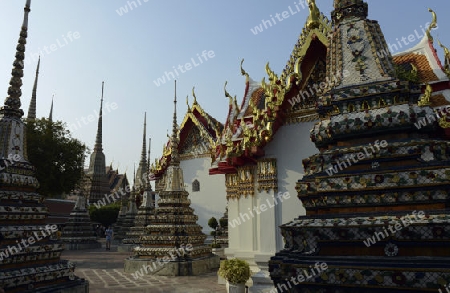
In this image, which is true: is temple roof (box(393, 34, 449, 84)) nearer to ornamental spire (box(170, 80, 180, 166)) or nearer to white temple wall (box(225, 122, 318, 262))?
white temple wall (box(225, 122, 318, 262))

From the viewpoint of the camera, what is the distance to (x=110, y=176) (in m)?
67.9

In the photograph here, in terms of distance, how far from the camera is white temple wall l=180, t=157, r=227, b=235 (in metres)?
27.0

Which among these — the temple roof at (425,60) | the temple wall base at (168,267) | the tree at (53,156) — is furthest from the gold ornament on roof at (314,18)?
the tree at (53,156)

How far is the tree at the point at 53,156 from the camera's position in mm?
21688

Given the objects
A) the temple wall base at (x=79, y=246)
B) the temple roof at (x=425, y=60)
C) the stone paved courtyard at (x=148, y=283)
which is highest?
the temple roof at (x=425, y=60)

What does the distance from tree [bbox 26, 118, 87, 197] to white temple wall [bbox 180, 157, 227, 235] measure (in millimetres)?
8027

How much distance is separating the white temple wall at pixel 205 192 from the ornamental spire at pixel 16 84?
2057 cm

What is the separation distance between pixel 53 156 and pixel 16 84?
662 inches

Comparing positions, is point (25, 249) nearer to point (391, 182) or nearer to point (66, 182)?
point (391, 182)

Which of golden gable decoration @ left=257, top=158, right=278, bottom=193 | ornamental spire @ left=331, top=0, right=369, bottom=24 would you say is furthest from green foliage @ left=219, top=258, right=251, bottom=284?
ornamental spire @ left=331, top=0, right=369, bottom=24

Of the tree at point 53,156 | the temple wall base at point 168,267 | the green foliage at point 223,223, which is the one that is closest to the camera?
the temple wall base at point 168,267

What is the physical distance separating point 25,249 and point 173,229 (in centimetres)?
731

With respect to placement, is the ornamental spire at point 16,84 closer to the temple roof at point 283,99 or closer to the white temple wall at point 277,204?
the temple roof at point 283,99

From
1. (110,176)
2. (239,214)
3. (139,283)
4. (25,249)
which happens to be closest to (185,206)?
(139,283)
